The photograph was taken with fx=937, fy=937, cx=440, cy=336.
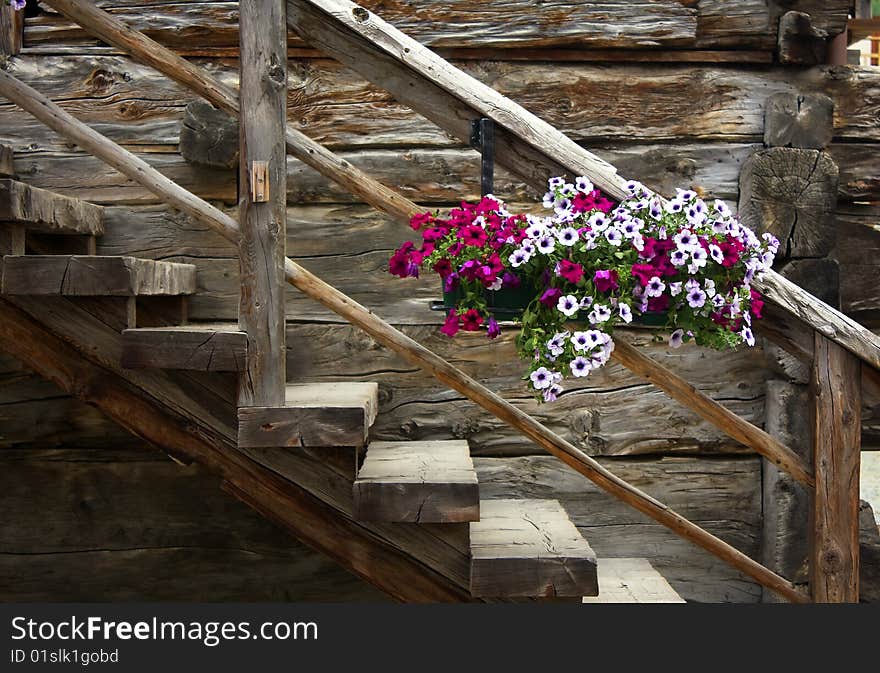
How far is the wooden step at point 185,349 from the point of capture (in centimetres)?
249

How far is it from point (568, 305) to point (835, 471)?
3.63ft

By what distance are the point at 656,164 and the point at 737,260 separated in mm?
1329

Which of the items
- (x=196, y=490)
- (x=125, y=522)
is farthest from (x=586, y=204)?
(x=125, y=522)

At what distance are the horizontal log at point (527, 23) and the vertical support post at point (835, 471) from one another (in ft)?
4.87

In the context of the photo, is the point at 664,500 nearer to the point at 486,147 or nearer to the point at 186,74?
the point at 486,147

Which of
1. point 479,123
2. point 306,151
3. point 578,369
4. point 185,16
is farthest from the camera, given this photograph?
point 185,16

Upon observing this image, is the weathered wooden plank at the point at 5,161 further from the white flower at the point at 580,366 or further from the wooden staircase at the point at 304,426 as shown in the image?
the white flower at the point at 580,366

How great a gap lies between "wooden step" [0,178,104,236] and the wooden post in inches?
24.6

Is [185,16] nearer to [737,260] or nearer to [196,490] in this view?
[196,490]

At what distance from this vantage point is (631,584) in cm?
308

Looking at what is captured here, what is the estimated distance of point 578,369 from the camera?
2.24 meters

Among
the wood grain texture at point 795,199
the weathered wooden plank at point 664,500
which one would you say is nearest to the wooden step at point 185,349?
the weathered wooden plank at point 664,500

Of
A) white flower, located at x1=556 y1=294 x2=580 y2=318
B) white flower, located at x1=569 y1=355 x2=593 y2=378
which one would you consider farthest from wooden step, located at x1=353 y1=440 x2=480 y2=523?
white flower, located at x1=556 y1=294 x2=580 y2=318

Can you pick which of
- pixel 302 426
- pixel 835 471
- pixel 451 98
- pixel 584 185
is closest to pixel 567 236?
pixel 584 185
